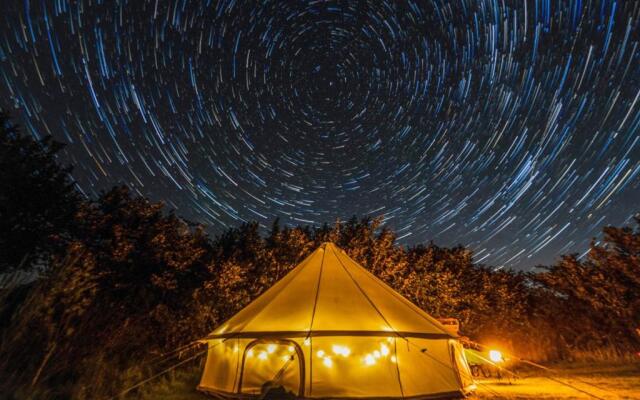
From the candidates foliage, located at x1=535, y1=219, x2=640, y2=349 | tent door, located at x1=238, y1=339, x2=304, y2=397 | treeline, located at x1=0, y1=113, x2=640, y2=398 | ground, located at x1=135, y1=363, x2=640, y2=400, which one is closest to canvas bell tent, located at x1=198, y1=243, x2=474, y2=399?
tent door, located at x1=238, y1=339, x2=304, y2=397

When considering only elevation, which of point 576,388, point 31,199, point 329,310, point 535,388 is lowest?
point 576,388

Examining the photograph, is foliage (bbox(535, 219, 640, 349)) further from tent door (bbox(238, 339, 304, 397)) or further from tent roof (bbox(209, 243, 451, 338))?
tent door (bbox(238, 339, 304, 397))

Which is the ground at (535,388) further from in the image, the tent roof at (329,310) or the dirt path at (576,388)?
the tent roof at (329,310)

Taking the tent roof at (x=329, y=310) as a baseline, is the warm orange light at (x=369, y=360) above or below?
below

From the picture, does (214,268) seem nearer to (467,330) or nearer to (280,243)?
(280,243)

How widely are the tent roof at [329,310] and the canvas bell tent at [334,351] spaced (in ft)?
0.06

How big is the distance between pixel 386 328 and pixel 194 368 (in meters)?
6.59

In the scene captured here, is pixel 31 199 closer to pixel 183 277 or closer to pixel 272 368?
pixel 183 277

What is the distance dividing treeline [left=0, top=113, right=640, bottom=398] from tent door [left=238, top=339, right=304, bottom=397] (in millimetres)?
2133

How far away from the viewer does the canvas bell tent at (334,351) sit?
5949 millimetres

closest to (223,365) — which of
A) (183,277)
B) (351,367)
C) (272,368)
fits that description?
(272,368)

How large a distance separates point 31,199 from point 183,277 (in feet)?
19.9

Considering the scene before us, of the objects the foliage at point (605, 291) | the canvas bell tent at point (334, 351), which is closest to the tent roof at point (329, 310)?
the canvas bell tent at point (334, 351)

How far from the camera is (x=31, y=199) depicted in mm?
12336
